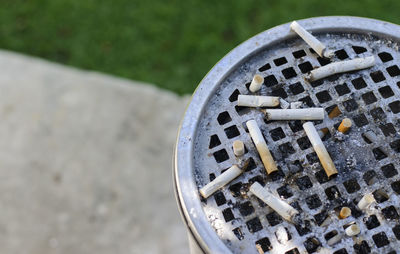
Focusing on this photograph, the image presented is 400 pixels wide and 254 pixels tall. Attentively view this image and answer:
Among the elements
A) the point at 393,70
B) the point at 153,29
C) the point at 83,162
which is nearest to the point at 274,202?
the point at 393,70

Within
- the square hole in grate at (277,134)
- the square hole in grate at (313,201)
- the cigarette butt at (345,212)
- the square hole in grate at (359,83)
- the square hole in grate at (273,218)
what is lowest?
the square hole in grate at (273,218)

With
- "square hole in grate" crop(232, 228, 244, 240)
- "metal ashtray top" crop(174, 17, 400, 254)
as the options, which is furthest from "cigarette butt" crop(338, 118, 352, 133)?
"square hole in grate" crop(232, 228, 244, 240)

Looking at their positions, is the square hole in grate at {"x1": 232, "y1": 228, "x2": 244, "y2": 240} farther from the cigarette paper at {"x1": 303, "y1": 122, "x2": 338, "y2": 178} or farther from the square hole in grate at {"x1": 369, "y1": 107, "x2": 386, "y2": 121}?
the square hole in grate at {"x1": 369, "y1": 107, "x2": 386, "y2": 121}

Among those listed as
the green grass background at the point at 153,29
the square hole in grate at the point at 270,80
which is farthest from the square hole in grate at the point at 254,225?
the green grass background at the point at 153,29

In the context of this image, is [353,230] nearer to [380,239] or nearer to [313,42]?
[380,239]

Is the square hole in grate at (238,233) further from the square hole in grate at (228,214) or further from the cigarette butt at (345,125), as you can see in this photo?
the cigarette butt at (345,125)

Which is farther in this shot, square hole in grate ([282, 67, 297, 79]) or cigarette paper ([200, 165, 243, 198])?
square hole in grate ([282, 67, 297, 79])

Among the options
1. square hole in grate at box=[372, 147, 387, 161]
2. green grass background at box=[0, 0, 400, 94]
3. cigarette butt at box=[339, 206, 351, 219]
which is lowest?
green grass background at box=[0, 0, 400, 94]
